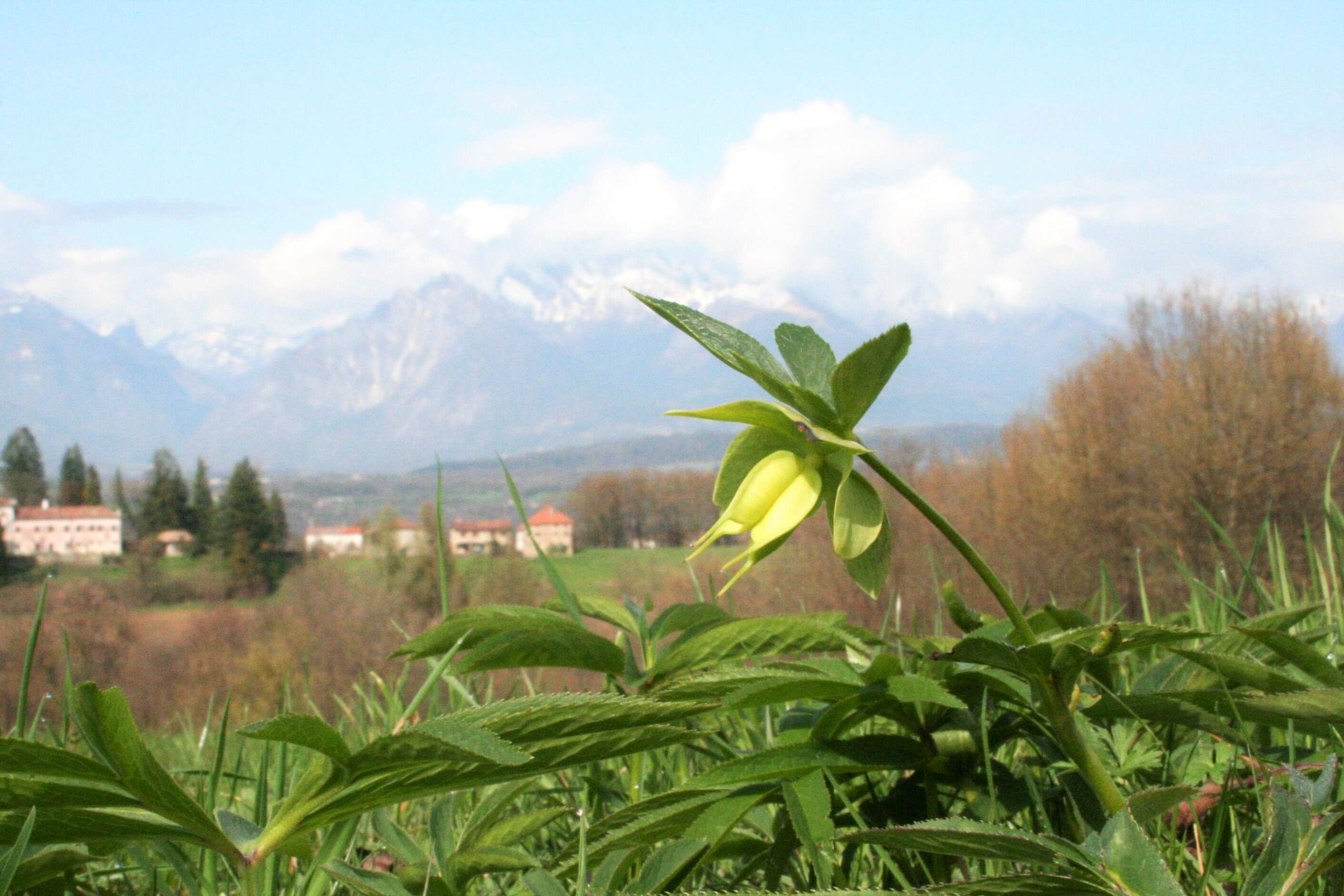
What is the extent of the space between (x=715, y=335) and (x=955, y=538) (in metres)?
0.20

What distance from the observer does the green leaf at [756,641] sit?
35.6 inches

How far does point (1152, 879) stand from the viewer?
1.73 feet

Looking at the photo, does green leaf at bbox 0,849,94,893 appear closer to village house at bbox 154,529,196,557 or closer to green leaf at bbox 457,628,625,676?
green leaf at bbox 457,628,625,676

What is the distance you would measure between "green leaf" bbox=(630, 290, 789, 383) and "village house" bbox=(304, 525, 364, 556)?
61.7m

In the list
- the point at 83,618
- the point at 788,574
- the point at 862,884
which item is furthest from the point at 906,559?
the point at 862,884

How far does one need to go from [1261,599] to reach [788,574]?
101 feet

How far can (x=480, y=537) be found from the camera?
71.1 metres

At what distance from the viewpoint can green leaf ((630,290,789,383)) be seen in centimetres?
56

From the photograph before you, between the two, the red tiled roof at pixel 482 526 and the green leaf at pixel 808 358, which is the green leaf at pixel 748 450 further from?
the red tiled roof at pixel 482 526

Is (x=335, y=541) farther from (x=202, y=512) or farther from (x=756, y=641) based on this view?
(x=756, y=641)

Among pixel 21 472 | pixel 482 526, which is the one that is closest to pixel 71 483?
pixel 21 472

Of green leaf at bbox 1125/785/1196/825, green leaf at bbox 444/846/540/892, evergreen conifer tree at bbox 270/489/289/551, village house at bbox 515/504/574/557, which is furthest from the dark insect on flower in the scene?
village house at bbox 515/504/574/557

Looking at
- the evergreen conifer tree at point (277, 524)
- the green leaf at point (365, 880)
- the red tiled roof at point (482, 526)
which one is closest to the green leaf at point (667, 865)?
the green leaf at point (365, 880)

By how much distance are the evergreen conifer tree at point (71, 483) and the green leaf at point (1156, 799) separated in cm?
8046
